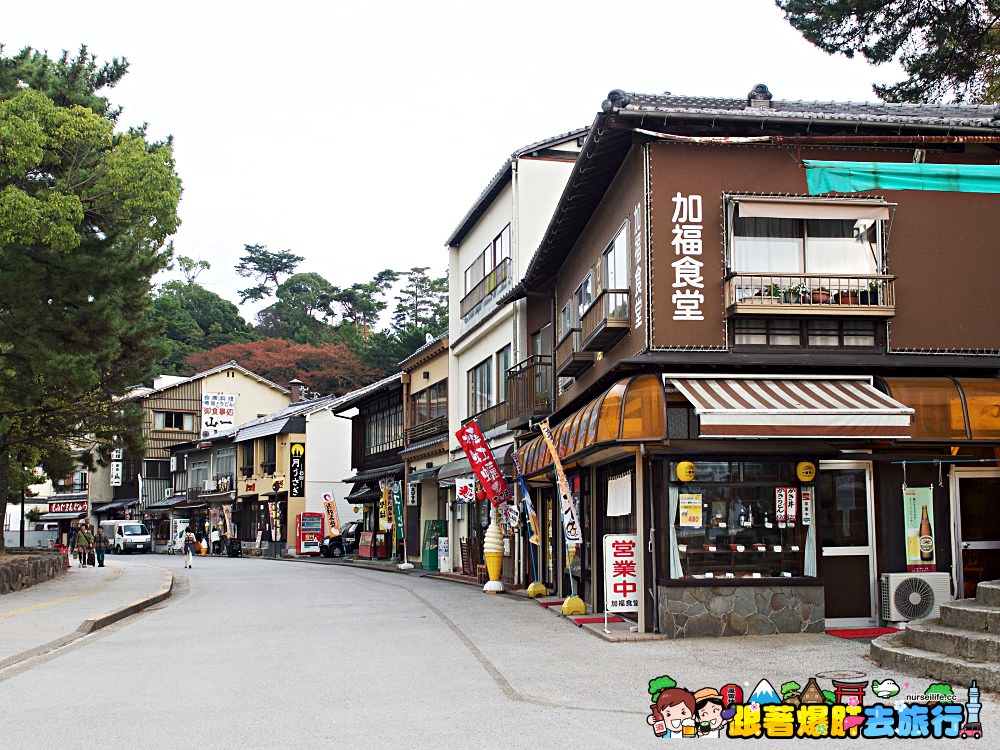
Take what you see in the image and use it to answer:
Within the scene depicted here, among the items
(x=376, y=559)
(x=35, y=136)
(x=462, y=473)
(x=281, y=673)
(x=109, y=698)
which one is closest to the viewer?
(x=109, y=698)

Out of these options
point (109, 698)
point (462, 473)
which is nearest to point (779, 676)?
point (109, 698)

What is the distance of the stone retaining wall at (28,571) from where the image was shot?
23.2m

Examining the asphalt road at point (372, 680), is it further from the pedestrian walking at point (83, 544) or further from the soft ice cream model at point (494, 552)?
the pedestrian walking at point (83, 544)

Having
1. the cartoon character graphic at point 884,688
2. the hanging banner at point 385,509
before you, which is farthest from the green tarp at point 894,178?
the hanging banner at point 385,509

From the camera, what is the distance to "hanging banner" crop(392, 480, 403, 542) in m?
37.7

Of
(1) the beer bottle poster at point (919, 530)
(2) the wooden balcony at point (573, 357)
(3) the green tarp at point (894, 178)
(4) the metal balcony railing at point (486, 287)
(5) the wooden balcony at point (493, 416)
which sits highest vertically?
(4) the metal balcony railing at point (486, 287)

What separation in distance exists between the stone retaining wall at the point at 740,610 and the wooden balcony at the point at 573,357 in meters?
5.36

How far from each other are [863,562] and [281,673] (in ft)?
28.0

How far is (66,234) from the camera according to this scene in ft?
68.0

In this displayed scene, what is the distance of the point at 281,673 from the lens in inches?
445

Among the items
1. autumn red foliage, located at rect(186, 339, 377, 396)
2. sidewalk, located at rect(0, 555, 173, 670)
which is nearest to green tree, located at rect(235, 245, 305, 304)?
autumn red foliage, located at rect(186, 339, 377, 396)

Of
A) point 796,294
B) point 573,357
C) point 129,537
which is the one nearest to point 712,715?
point 796,294

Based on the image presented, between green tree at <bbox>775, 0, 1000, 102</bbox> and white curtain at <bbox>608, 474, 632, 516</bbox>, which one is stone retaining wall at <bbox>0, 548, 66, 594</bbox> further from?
green tree at <bbox>775, 0, 1000, 102</bbox>

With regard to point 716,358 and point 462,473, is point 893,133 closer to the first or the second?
point 716,358
